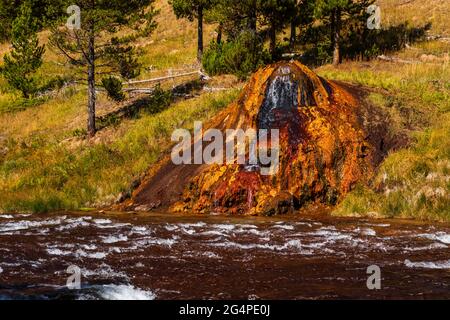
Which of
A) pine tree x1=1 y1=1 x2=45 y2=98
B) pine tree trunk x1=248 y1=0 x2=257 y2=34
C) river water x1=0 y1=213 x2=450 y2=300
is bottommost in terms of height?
river water x1=0 y1=213 x2=450 y2=300

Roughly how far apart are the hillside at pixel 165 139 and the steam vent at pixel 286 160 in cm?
86

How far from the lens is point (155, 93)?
30.3 meters

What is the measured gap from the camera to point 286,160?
59.7 feet

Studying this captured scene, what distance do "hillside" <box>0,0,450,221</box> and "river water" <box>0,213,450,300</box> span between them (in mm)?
2339

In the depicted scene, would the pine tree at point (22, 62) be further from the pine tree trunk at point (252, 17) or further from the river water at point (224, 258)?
the river water at point (224, 258)

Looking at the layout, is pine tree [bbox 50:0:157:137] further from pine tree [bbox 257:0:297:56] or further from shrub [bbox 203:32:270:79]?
pine tree [bbox 257:0:297:56]

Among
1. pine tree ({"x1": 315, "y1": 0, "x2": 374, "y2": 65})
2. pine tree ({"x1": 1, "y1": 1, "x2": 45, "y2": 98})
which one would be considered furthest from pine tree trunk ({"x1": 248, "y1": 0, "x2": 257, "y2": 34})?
pine tree ({"x1": 1, "y1": 1, "x2": 45, "y2": 98})

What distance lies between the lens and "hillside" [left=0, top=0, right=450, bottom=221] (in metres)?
17.2

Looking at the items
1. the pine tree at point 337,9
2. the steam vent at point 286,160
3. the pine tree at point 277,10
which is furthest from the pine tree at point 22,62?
the steam vent at point 286,160

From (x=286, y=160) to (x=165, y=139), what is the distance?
7159mm

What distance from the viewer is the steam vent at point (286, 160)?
17.8 m

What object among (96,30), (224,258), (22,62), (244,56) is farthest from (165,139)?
(22,62)

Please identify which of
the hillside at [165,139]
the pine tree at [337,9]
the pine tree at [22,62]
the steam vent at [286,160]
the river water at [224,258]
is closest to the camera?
the river water at [224,258]
